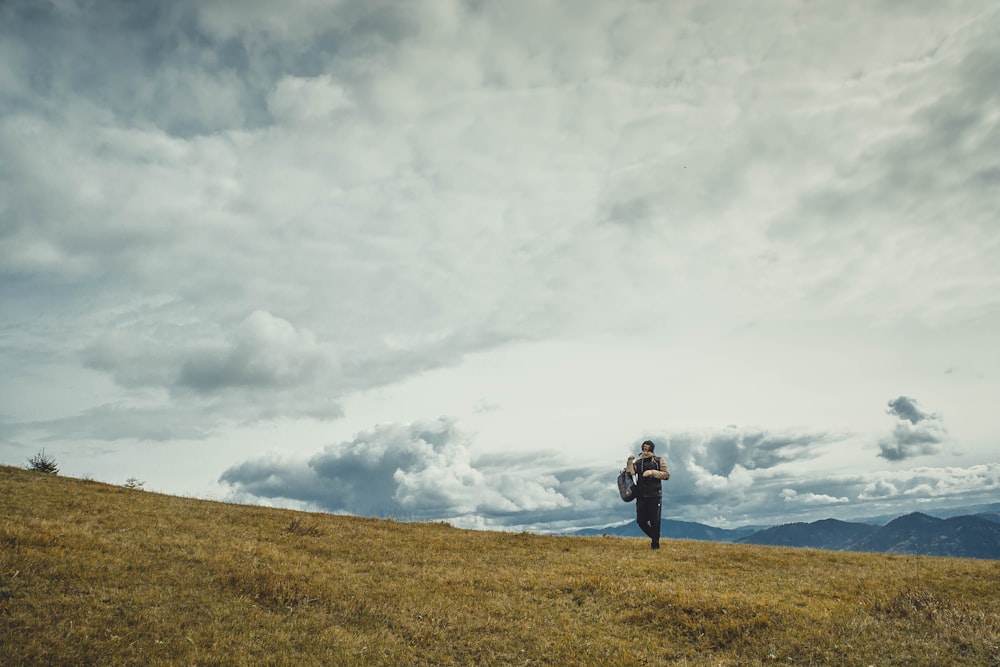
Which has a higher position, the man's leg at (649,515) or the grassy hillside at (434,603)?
the man's leg at (649,515)

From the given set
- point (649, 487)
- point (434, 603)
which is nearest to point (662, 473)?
point (649, 487)

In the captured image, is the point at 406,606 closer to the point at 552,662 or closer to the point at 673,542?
the point at 552,662

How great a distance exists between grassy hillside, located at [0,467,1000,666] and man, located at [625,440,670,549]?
6.66ft

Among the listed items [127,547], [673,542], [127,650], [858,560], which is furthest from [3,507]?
[858,560]

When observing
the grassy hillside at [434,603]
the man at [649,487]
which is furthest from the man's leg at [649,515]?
the grassy hillside at [434,603]

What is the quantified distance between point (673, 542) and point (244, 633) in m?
20.7

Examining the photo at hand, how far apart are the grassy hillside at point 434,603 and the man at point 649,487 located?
80.0 inches

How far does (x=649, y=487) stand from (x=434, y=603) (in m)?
12.4

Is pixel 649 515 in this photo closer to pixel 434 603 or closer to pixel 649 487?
pixel 649 487

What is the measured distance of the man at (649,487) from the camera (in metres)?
25.1

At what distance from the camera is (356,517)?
32.0 m

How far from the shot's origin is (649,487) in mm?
25312

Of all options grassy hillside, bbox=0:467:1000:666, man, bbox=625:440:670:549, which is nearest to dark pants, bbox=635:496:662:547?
man, bbox=625:440:670:549

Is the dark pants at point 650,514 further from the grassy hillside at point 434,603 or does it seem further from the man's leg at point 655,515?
the grassy hillside at point 434,603
